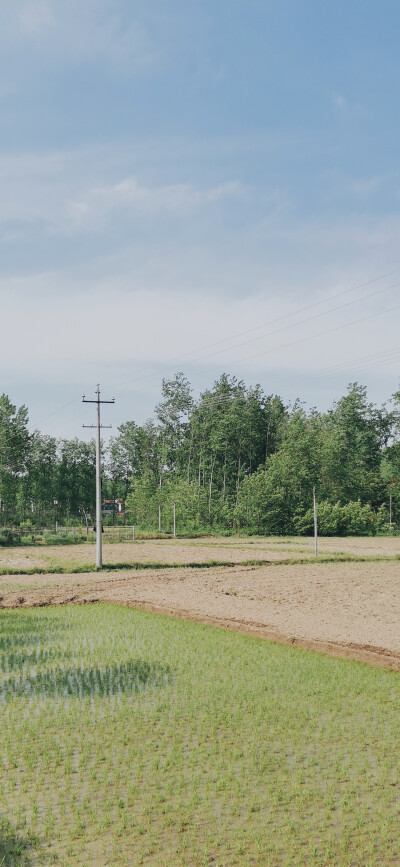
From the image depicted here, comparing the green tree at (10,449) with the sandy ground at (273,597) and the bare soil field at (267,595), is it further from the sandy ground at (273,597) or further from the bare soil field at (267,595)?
the sandy ground at (273,597)

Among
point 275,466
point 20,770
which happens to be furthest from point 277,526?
point 20,770

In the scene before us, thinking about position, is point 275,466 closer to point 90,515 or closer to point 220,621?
point 90,515

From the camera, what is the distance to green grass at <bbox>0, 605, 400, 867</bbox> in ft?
19.9

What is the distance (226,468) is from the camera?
8688 cm

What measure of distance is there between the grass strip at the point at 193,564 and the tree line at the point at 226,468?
27.7 m

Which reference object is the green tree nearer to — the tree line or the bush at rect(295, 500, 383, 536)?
the tree line

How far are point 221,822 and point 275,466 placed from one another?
66889 mm

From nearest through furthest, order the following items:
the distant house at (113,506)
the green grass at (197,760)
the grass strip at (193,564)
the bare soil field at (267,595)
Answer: the green grass at (197,760)
the bare soil field at (267,595)
the grass strip at (193,564)
the distant house at (113,506)

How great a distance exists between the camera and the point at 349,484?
7950 centimetres

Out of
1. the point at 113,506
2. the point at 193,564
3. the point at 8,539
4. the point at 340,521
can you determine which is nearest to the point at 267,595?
the point at 193,564

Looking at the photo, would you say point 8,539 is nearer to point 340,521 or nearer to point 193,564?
point 193,564

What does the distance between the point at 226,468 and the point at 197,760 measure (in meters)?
78.9

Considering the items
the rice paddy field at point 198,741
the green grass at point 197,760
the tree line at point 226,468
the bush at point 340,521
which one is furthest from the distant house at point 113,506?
the green grass at point 197,760

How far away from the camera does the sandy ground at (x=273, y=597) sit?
1574 cm
